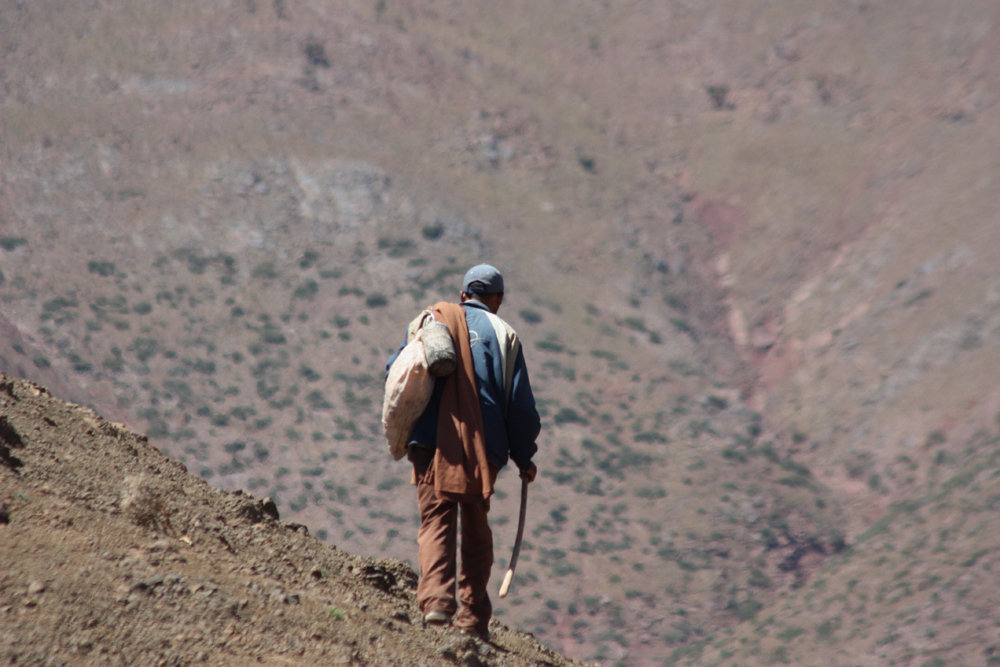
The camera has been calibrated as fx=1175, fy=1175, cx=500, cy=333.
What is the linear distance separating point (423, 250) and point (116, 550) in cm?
3349

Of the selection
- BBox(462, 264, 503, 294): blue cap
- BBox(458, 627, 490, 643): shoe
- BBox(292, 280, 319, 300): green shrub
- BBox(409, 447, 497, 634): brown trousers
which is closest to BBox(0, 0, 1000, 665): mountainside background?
BBox(292, 280, 319, 300): green shrub

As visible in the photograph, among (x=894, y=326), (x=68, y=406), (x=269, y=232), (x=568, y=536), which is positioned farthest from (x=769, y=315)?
(x=68, y=406)

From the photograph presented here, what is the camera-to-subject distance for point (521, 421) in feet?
17.9

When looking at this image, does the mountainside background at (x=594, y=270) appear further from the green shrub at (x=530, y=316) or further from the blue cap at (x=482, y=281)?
the blue cap at (x=482, y=281)

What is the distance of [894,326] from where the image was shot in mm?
36781

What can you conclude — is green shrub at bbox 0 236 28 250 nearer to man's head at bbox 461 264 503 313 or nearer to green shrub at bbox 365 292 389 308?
green shrub at bbox 365 292 389 308

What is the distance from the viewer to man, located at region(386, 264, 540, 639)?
17.3ft

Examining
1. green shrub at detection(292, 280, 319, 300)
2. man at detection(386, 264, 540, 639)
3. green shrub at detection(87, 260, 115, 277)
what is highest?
green shrub at detection(292, 280, 319, 300)

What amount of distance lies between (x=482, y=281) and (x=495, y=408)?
0.66 m

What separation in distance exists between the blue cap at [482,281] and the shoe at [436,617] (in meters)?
1.53

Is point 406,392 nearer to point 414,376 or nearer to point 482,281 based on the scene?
point 414,376

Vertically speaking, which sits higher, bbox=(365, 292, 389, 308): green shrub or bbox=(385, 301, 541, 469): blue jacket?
bbox=(365, 292, 389, 308): green shrub

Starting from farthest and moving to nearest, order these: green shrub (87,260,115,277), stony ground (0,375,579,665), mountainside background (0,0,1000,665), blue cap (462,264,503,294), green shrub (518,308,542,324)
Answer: green shrub (518,308,542,324) < green shrub (87,260,115,277) < mountainside background (0,0,1000,665) < blue cap (462,264,503,294) < stony ground (0,375,579,665)

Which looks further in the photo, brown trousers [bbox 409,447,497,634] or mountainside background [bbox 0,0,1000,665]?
mountainside background [bbox 0,0,1000,665]
